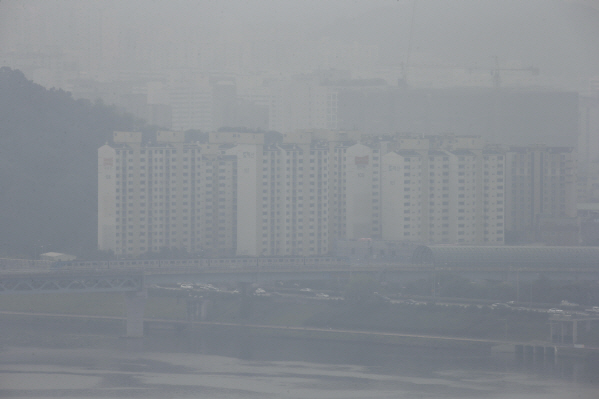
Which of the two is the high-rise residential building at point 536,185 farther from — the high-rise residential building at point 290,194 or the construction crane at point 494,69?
the construction crane at point 494,69

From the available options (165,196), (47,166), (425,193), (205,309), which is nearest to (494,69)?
(425,193)

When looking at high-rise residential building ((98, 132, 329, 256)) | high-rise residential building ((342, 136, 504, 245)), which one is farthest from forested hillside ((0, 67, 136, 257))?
high-rise residential building ((342, 136, 504, 245))

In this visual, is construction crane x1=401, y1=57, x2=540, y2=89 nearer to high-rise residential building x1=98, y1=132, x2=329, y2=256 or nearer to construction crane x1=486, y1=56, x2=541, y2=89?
construction crane x1=486, y1=56, x2=541, y2=89

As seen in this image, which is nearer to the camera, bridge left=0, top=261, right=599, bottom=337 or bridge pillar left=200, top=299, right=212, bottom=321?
bridge left=0, top=261, right=599, bottom=337

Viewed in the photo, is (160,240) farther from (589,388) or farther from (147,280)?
(589,388)

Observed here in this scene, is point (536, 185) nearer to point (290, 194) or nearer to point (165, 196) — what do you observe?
point (290, 194)

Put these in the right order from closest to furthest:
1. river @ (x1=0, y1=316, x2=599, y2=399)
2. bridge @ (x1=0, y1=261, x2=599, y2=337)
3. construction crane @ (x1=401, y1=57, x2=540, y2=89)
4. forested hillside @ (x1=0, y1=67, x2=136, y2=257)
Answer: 1. river @ (x1=0, y1=316, x2=599, y2=399)
2. bridge @ (x1=0, y1=261, x2=599, y2=337)
3. forested hillside @ (x1=0, y1=67, x2=136, y2=257)
4. construction crane @ (x1=401, y1=57, x2=540, y2=89)
